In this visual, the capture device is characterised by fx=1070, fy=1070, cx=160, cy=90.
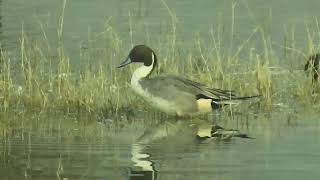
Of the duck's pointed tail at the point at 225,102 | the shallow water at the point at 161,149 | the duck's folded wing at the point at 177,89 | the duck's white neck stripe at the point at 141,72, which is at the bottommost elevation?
the shallow water at the point at 161,149

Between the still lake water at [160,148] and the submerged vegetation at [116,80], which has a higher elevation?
the submerged vegetation at [116,80]

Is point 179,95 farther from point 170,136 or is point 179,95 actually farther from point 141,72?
point 170,136

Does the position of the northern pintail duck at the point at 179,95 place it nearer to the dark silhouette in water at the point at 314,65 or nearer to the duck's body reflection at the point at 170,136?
the duck's body reflection at the point at 170,136

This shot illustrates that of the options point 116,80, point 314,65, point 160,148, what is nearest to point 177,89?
point 116,80

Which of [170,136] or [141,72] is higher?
[141,72]

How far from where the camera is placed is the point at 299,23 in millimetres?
18859

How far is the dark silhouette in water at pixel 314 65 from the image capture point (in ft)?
41.3

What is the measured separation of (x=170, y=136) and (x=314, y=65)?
3.50 meters

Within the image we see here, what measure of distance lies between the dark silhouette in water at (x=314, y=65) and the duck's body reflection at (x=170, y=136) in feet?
6.42

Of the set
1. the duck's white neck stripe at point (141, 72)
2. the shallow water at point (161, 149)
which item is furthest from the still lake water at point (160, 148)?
the duck's white neck stripe at point (141, 72)

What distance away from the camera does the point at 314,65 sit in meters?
13.1

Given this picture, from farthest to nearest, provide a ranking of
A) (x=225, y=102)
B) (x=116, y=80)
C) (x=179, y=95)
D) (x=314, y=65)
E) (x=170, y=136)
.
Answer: (x=314, y=65), (x=116, y=80), (x=179, y=95), (x=225, y=102), (x=170, y=136)

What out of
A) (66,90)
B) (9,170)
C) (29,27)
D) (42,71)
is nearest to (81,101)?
(66,90)

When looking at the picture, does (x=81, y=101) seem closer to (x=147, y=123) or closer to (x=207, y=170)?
(x=147, y=123)
